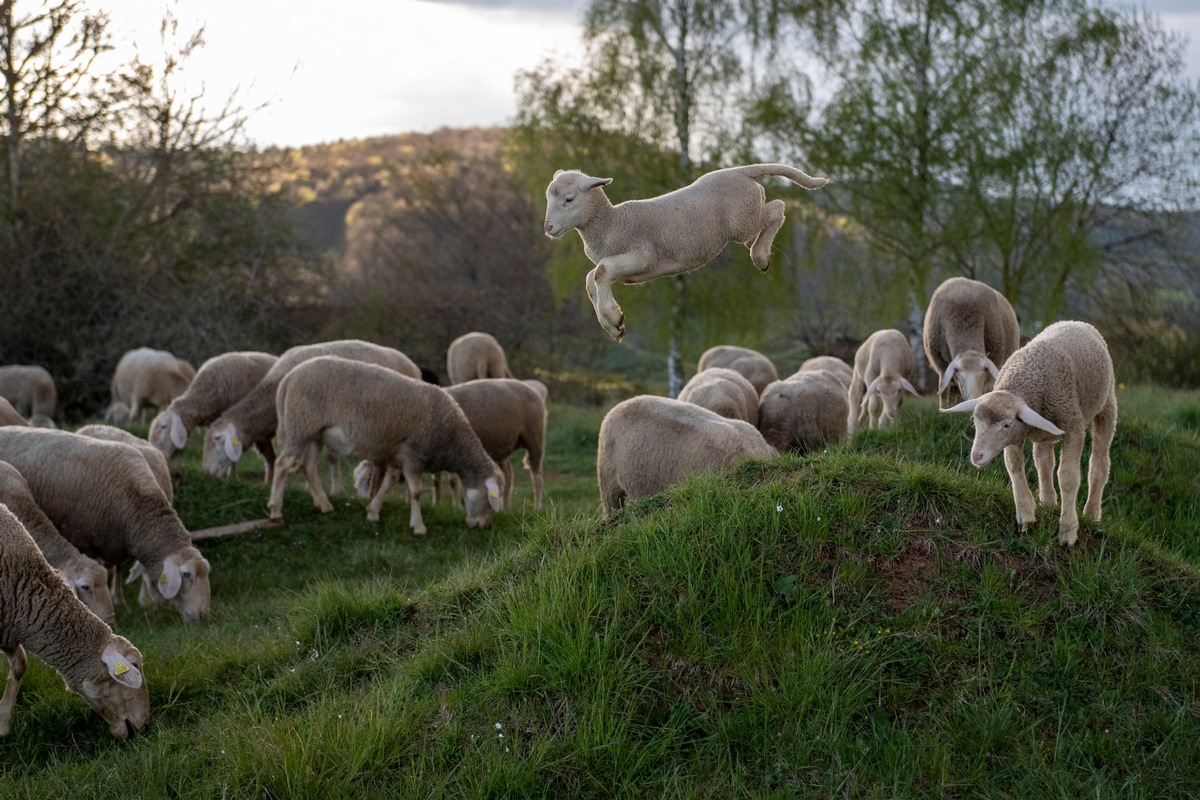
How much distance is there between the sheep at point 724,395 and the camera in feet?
29.9

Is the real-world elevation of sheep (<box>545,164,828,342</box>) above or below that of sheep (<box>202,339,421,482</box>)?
above

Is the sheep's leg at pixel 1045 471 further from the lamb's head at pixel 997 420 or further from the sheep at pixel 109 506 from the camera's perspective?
the sheep at pixel 109 506

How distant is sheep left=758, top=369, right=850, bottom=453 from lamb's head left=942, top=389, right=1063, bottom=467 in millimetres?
4604

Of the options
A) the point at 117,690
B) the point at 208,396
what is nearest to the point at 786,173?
the point at 117,690

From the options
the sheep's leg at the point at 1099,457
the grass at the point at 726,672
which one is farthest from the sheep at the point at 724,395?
the sheep's leg at the point at 1099,457

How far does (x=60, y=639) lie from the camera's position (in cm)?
583

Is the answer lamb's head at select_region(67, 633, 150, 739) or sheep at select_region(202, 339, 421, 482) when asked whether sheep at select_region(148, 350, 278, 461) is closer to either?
sheep at select_region(202, 339, 421, 482)

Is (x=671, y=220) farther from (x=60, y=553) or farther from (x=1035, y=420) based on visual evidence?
(x=60, y=553)

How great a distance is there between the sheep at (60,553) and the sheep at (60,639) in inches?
56.4

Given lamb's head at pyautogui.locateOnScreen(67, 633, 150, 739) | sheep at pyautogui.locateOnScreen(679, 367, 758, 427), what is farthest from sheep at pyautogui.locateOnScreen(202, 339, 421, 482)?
lamb's head at pyautogui.locateOnScreen(67, 633, 150, 739)

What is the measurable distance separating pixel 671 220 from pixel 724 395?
5339 mm

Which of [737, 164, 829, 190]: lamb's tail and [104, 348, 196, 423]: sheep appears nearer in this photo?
[737, 164, 829, 190]: lamb's tail

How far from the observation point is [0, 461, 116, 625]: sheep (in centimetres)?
723

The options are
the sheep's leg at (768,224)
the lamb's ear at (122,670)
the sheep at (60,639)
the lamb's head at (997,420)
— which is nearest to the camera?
the sheep's leg at (768,224)
